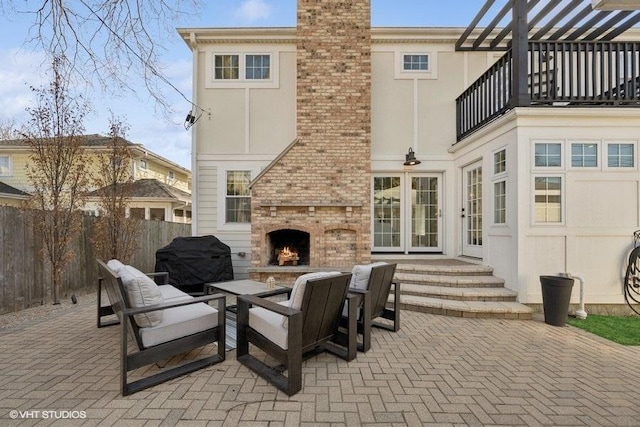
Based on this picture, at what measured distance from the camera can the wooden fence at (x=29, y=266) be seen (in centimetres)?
471

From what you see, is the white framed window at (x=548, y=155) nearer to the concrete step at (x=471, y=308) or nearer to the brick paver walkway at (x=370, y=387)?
the concrete step at (x=471, y=308)

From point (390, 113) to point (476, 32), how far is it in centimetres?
278

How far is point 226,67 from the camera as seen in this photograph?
298 inches

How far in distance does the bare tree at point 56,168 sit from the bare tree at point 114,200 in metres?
0.80

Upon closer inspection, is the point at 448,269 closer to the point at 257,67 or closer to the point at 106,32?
the point at 106,32

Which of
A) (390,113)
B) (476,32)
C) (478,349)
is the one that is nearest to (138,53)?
(478,349)

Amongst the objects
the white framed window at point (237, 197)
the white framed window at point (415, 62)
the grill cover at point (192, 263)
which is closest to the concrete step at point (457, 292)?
the grill cover at point (192, 263)

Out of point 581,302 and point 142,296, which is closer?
point 142,296

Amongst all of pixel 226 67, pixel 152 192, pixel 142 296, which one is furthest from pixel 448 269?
pixel 152 192

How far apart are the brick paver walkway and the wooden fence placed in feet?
4.69

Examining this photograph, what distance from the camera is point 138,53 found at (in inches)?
110

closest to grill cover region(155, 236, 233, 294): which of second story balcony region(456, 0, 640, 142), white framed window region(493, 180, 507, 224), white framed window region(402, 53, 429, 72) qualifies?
white framed window region(493, 180, 507, 224)

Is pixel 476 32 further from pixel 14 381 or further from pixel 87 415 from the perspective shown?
pixel 14 381

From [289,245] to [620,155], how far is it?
6.32 meters
